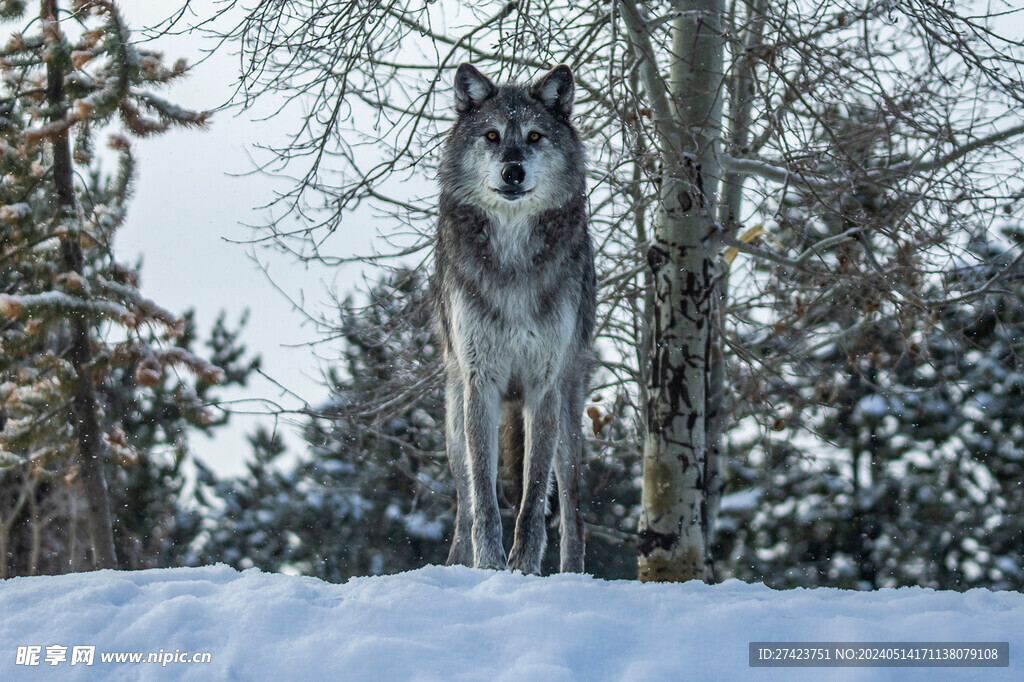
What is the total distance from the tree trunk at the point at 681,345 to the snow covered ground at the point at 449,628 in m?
1.65

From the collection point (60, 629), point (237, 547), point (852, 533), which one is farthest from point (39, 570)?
point (60, 629)

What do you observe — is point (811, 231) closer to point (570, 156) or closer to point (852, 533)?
point (570, 156)

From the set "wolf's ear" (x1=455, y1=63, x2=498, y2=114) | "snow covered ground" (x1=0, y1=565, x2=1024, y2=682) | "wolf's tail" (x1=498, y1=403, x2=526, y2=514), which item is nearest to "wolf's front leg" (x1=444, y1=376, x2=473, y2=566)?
"wolf's tail" (x1=498, y1=403, x2=526, y2=514)

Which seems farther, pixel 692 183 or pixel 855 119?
pixel 855 119

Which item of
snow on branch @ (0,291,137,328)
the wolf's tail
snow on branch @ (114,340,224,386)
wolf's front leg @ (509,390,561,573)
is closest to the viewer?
wolf's front leg @ (509,390,561,573)

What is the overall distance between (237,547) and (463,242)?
52.6ft

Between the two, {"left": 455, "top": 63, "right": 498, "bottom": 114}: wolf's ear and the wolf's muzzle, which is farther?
{"left": 455, "top": 63, "right": 498, "bottom": 114}: wolf's ear

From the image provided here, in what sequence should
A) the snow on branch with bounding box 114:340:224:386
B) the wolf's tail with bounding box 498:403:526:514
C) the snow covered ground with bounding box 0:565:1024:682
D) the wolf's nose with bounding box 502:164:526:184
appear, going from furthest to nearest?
the snow on branch with bounding box 114:340:224:386
the wolf's tail with bounding box 498:403:526:514
the wolf's nose with bounding box 502:164:526:184
the snow covered ground with bounding box 0:565:1024:682

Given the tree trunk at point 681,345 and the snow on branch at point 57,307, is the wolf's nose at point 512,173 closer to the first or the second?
the tree trunk at point 681,345

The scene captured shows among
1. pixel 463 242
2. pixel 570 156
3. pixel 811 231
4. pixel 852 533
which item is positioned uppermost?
pixel 811 231

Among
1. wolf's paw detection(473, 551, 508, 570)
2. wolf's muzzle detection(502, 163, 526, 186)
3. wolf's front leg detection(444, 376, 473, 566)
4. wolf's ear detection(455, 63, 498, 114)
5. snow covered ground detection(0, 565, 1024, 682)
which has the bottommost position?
snow covered ground detection(0, 565, 1024, 682)

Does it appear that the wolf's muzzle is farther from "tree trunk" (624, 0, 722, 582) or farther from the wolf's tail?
the wolf's tail

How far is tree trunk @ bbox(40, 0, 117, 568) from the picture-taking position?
10.8 m

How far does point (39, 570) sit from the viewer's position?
1942 centimetres
